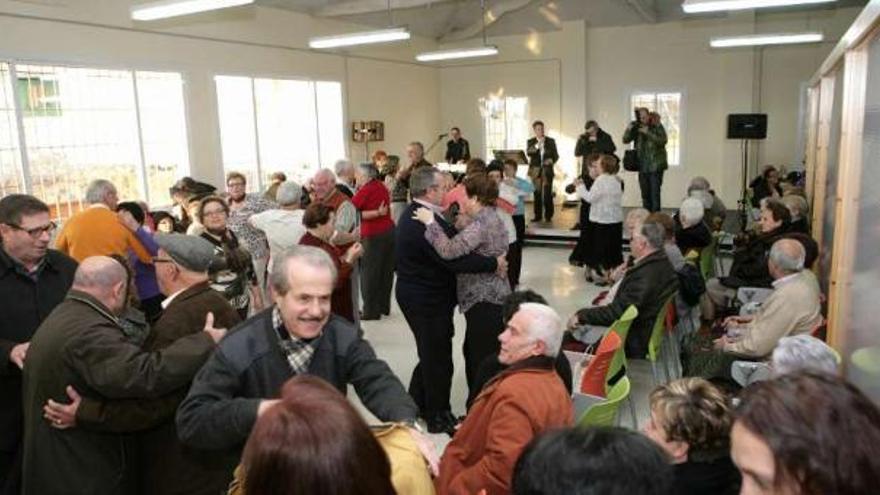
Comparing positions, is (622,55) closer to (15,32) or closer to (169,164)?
(169,164)

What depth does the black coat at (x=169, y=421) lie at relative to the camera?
2.08m

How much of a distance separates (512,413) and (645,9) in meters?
11.8

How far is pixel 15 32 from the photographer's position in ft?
22.3

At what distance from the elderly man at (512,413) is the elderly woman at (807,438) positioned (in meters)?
0.88

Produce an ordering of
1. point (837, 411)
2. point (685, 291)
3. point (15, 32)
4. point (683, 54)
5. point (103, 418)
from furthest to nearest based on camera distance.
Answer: point (683, 54) < point (15, 32) < point (685, 291) < point (103, 418) < point (837, 411)

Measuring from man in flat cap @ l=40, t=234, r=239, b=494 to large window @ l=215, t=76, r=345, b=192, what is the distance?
7.60 metres

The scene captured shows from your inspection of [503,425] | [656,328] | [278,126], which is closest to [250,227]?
[656,328]

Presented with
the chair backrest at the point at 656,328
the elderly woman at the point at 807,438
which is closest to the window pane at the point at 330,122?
the chair backrest at the point at 656,328

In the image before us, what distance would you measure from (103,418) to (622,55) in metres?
12.6

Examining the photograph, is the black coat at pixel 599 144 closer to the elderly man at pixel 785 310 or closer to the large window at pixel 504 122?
the large window at pixel 504 122

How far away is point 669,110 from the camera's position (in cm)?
1299

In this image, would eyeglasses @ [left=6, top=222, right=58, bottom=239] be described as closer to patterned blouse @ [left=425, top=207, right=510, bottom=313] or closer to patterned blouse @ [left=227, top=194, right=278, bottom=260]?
patterned blouse @ [left=425, top=207, right=510, bottom=313]

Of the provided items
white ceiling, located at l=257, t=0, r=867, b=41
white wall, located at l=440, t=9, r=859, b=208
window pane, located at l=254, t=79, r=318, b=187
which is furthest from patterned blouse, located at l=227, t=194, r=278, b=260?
white wall, located at l=440, t=9, r=859, b=208

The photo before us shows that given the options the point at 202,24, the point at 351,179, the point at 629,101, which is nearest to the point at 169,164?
the point at 202,24
